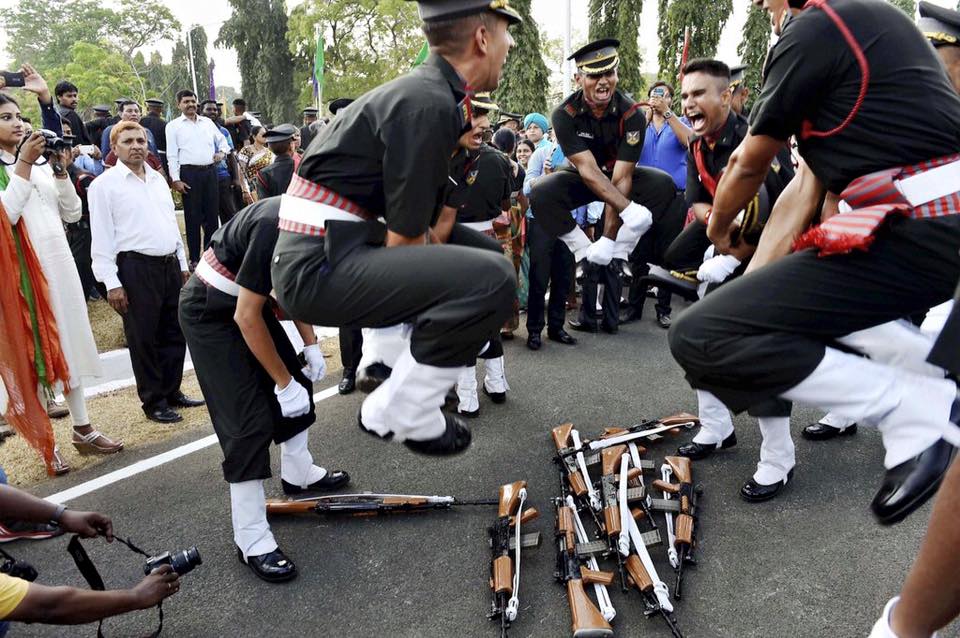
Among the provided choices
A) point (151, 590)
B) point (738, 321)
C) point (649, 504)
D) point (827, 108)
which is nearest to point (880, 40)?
point (827, 108)

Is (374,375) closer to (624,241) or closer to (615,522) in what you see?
(615,522)

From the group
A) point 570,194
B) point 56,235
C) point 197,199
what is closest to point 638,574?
point 570,194

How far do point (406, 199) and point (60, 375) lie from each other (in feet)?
11.4

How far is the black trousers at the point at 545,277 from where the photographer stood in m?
6.61

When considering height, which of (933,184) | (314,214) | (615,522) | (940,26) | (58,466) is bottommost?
(58,466)

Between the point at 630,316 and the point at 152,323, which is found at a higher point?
the point at 152,323

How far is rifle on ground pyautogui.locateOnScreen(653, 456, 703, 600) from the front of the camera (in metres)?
2.91

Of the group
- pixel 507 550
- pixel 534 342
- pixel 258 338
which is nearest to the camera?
pixel 258 338

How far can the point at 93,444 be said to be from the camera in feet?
14.3

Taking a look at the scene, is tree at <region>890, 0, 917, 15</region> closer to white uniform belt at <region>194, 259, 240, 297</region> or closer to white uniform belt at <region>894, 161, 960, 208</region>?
white uniform belt at <region>894, 161, 960, 208</region>

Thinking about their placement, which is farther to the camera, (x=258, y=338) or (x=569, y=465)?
(x=569, y=465)

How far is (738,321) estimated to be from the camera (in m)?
1.88

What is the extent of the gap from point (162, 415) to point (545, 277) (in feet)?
12.8

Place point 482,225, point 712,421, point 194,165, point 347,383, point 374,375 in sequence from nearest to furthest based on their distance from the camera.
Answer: point 374,375, point 712,421, point 482,225, point 347,383, point 194,165
